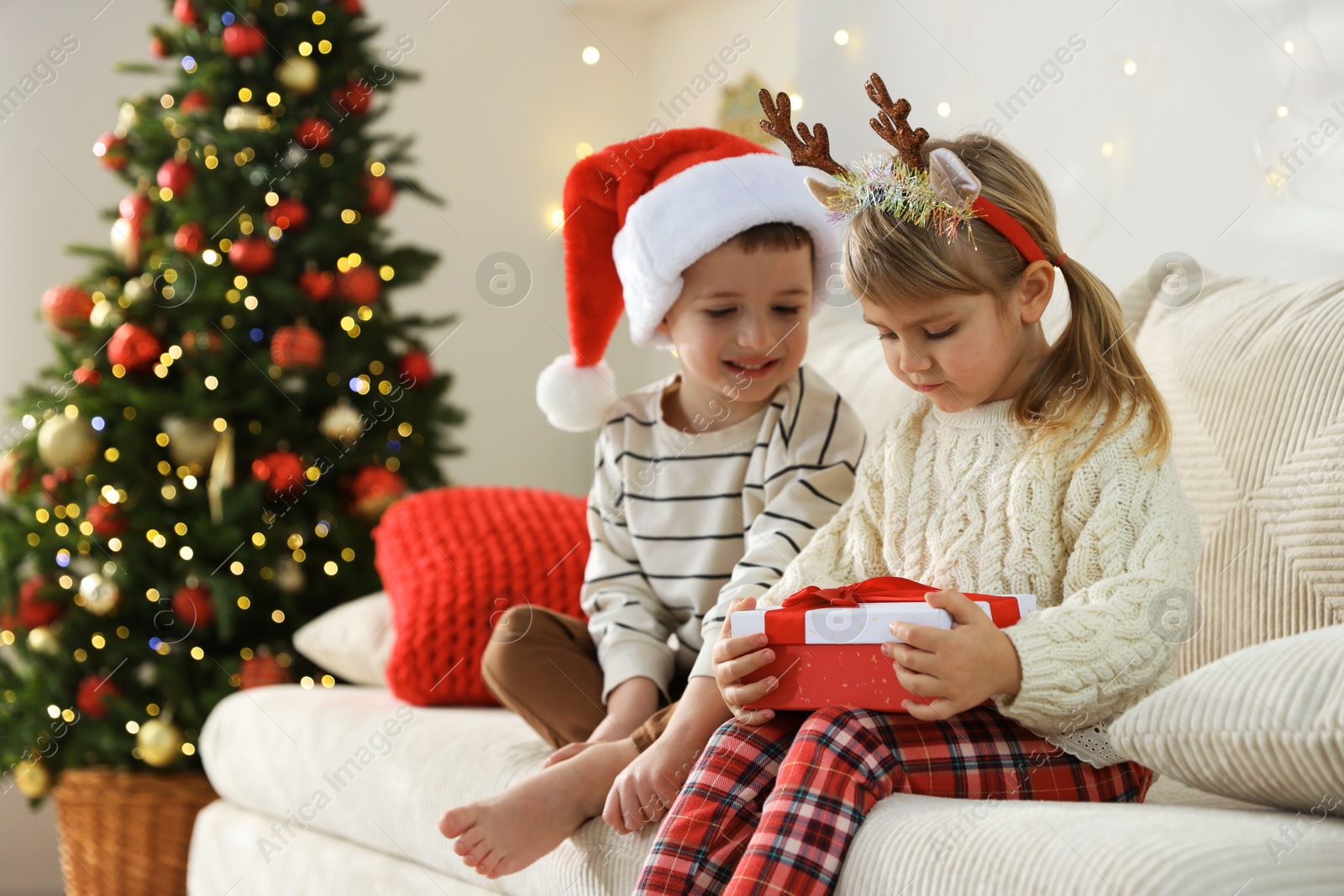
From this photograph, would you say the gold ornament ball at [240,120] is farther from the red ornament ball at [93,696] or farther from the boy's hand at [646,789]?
the boy's hand at [646,789]

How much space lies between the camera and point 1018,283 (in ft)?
3.39

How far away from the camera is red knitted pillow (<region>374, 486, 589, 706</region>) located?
1612 mm

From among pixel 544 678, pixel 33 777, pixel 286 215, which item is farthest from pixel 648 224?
pixel 33 777

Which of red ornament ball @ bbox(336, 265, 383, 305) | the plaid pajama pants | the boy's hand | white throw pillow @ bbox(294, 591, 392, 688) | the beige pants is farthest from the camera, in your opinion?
red ornament ball @ bbox(336, 265, 383, 305)

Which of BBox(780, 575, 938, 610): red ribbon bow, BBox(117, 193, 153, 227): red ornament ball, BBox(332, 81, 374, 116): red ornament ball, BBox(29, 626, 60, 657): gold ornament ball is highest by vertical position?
BBox(332, 81, 374, 116): red ornament ball

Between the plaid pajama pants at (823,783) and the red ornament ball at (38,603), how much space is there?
170cm

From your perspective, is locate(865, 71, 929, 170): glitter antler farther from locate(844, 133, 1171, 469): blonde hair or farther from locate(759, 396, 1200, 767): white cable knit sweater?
locate(759, 396, 1200, 767): white cable knit sweater

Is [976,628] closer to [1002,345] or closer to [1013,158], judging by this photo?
[1002,345]

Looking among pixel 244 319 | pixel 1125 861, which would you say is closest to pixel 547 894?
pixel 1125 861

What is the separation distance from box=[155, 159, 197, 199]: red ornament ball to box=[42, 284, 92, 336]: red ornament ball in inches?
11.0

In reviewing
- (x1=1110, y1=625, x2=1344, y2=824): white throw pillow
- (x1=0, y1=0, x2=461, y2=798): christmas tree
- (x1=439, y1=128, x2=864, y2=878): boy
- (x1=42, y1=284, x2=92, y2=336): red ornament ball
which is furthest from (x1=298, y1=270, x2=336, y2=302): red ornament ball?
(x1=1110, y1=625, x2=1344, y2=824): white throw pillow

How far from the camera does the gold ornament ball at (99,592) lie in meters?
2.12

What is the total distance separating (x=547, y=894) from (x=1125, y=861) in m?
0.66

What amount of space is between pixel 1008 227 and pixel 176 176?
1.75 meters
